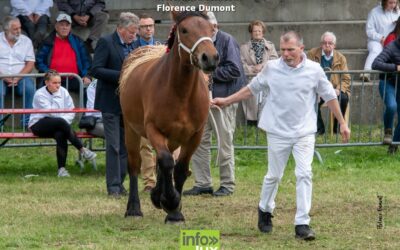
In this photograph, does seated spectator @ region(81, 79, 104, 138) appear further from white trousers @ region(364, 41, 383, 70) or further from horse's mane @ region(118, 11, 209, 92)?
white trousers @ region(364, 41, 383, 70)

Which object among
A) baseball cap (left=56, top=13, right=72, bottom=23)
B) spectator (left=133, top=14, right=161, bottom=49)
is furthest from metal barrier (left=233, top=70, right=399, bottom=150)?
baseball cap (left=56, top=13, right=72, bottom=23)

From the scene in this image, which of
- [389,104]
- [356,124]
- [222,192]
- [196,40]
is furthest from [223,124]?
[356,124]

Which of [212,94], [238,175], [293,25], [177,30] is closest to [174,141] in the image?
[177,30]

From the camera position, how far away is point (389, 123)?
55.4 feet

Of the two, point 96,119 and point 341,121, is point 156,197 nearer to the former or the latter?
point 341,121

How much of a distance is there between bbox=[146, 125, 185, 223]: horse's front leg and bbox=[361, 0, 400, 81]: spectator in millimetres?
8917

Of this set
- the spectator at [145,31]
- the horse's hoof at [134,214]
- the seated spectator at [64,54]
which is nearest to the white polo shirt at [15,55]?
the seated spectator at [64,54]

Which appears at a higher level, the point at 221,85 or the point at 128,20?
the point at 128,20

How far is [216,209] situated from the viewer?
12781 mm

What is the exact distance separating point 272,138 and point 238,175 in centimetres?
468

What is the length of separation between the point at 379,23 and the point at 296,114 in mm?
9462

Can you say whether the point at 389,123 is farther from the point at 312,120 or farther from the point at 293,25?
the point at 312,120

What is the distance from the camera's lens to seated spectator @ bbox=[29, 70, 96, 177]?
1554 centimetres

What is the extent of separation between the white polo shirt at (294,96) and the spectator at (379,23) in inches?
358
